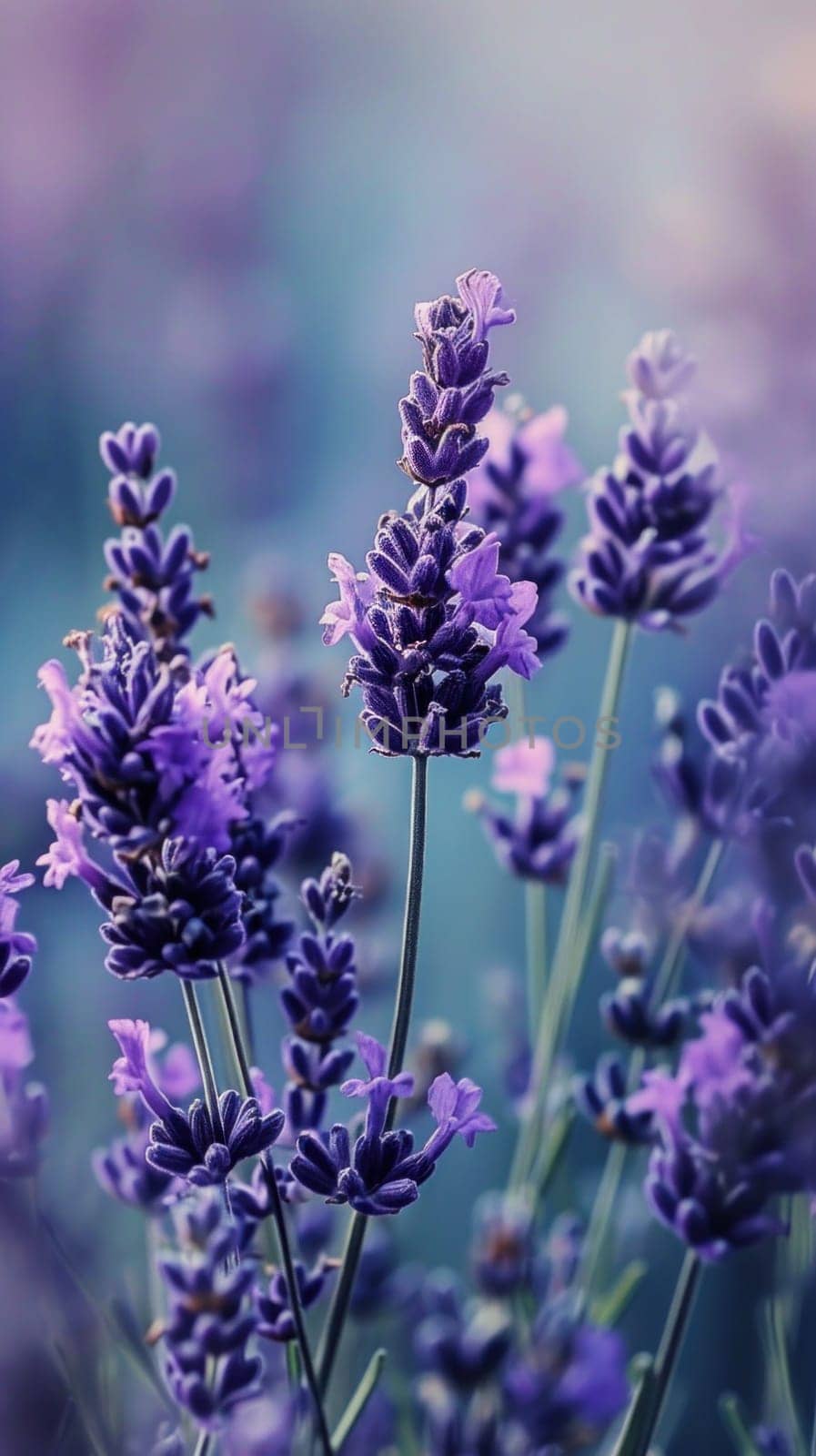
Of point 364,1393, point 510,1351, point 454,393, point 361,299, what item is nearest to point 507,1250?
point 510,1351

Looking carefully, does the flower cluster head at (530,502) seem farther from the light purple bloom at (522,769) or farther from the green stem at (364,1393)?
the green stem at (364,1393)

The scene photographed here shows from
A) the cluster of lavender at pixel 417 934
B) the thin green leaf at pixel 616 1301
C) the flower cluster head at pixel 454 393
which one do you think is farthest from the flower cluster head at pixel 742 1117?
the flower cluster head at pixel 454 393

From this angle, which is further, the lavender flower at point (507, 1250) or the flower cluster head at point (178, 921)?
the lavender flower at point (507, 1250)

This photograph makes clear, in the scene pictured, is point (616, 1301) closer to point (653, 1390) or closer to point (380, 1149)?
point (653, 1390)

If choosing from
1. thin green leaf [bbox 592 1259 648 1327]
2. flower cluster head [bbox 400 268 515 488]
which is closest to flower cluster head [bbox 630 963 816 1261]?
thin green leaf [bbox 592 1259 648 1327]

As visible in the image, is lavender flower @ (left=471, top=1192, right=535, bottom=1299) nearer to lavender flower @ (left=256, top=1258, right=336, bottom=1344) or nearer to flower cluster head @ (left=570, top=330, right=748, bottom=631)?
lavender flower @ (left=256, top=1258, right=336, bottom=1344)

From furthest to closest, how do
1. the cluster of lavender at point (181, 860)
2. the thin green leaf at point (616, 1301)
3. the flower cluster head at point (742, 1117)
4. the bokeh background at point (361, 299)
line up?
the bokeh background at point (361, 299), the thin green leaf at point (616, 1301), the flower cluster head at point (742, 1117), the cluster of lavender at point (181, 860)

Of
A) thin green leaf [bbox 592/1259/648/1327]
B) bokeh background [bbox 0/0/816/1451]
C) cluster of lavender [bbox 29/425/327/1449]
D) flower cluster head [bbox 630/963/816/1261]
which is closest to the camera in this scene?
cluster of lavender [bbox 29/425/327/1449]

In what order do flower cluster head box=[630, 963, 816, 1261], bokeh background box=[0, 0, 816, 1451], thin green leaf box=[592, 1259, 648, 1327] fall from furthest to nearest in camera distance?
bokeh background box=[0, 0, 816, 1451], thin green leaf box=[592, 1259, 648, 1327], flower cluster head box=[630, 963, 816, 1261]
